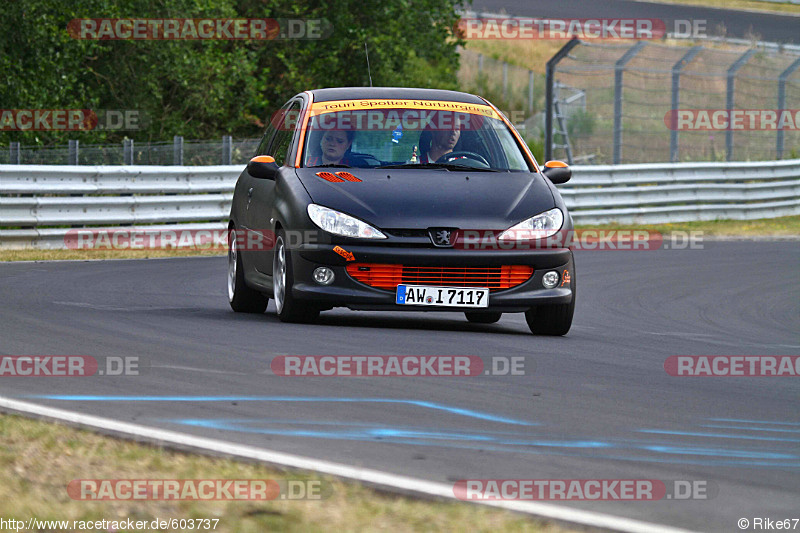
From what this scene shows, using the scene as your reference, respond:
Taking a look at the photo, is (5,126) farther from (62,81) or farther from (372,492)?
(372,492)

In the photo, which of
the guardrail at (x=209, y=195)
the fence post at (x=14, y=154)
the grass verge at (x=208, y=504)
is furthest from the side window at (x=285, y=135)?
the fence post at (x=14, y=154)

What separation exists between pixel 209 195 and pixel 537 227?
1077cm

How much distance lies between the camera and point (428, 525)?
4.00 m

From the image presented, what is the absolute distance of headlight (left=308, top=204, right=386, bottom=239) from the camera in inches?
343

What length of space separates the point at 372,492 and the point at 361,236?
14.5ft

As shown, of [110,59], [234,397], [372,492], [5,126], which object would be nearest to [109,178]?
[5,126]

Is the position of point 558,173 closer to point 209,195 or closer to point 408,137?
point 408,137

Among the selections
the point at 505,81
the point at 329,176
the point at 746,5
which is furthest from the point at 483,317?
the point at 746,5

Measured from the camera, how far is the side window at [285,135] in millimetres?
10086

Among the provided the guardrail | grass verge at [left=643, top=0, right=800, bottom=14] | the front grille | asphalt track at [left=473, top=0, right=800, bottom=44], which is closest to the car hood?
the front grille

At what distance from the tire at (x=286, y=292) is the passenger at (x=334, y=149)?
65 cm

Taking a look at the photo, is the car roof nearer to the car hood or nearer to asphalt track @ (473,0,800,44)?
the car hood

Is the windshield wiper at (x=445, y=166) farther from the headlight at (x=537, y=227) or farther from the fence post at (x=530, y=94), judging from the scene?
the fence post at (x=530, y=94)

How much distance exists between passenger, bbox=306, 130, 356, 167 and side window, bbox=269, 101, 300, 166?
0.95ft
